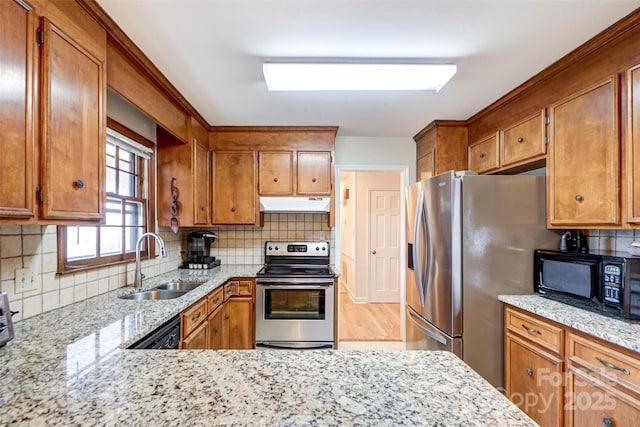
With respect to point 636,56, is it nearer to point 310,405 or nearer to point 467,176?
point 467,176

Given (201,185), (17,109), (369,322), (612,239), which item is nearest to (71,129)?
(17,109)

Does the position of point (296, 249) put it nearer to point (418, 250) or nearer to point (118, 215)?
point (418, 250)

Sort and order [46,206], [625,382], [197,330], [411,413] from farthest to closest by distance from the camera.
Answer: [197,330] < [625,382] < [46,206] < [411,413]

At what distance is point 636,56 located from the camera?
1.48m

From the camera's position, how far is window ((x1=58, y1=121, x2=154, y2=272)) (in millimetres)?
1779

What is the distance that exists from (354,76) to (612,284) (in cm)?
179

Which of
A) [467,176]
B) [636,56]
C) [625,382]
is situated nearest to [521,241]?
[467,176]

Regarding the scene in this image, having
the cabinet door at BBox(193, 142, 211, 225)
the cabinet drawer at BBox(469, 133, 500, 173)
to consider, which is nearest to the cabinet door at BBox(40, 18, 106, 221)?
the cabinet door at BBox(193, 142, 211, 225)

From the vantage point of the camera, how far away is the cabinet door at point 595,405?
4.28 ft

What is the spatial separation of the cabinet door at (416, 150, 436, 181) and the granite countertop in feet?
7.49

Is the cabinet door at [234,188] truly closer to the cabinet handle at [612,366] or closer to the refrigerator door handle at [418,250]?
the refrigerator door handle at [418,250]

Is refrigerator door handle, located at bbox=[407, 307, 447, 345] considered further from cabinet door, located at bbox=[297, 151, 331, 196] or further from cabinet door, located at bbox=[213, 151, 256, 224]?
cabinet door, located at bbox=[213, 151, 256, 224]

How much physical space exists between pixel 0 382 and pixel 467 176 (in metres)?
2.40

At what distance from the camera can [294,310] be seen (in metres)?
2.87
